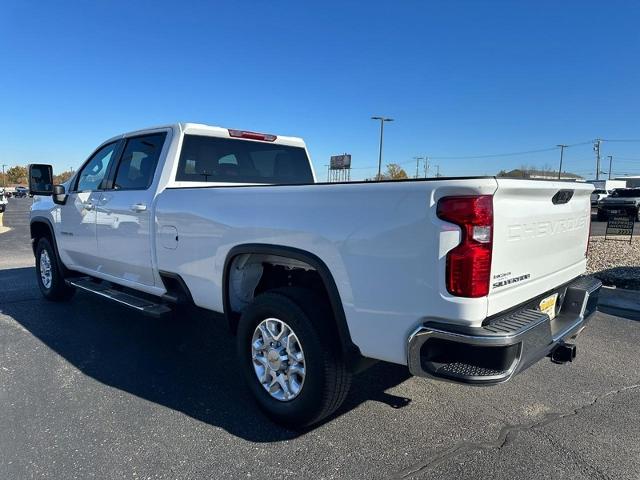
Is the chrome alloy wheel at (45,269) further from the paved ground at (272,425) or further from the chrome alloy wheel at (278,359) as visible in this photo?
the chrome alloy wheel at (278,359)

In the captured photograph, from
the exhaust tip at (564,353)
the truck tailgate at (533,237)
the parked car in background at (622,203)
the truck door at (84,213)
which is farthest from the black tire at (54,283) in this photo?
the parked car in background at (622,203)

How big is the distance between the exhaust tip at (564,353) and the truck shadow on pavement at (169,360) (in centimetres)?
110

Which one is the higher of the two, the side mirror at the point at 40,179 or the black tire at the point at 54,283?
the side mirror at the point at 40,179

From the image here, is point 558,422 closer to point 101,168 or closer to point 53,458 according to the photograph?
point 53,458

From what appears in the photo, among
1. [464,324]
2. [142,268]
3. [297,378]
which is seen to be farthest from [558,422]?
[142,268]

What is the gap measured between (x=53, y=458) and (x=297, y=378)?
1492 millimetres

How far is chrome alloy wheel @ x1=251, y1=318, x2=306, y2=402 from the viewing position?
3.04 meters

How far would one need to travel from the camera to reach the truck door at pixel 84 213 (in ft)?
16.9

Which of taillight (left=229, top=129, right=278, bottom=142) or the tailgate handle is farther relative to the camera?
taillight (left=229, top=129, right=278, bottom=142)

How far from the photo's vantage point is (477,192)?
7.40 ft

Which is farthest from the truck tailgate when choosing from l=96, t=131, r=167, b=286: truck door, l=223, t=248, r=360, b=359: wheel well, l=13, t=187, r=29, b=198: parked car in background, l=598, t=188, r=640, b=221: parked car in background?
l=13, t=187, r=29, b=198: parked car in background

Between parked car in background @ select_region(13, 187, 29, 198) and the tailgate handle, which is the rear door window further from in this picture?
parked car in background @ select_region(13, 187, 29, 198)

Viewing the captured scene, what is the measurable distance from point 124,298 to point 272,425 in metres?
2.21

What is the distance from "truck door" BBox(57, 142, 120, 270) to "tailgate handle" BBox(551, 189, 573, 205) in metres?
4.30
